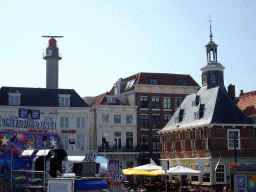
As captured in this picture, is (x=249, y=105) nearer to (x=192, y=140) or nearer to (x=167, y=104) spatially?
(x=192, y=140)

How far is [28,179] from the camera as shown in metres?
23.9

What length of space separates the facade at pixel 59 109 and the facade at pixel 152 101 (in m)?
7.51

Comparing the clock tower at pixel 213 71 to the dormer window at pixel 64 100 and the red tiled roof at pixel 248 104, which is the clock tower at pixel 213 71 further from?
the dormer window at pixel 64 100

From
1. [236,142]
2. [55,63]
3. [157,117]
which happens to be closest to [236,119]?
[236,142]

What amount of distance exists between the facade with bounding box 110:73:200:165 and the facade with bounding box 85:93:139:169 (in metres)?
1.05

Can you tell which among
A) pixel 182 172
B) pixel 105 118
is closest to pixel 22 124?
pixel 182 172

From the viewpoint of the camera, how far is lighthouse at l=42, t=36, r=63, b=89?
69188 millimetres

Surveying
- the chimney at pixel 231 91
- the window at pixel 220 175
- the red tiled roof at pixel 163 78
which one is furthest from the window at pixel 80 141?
the window at pixel 220 175

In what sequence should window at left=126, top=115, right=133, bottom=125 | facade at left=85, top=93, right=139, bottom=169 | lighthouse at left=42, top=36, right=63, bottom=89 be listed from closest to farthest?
facade at left=85, top=93, right=139, bottom=169, window at left=126, top=115, right=133, bottom=125, lighthouse at left=42, top=36, right=63, bottom=89

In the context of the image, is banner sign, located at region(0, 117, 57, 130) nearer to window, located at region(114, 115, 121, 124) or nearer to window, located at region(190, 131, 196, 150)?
Answer: window, located at region(190, 131, 196, 150)

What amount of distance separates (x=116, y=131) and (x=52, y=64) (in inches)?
836

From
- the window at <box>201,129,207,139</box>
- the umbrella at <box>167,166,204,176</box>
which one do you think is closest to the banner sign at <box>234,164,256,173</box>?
the umbrella at <box>167,166,204,176</box>

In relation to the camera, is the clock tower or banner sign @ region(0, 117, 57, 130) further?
the clock tower

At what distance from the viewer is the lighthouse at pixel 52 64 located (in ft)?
227
